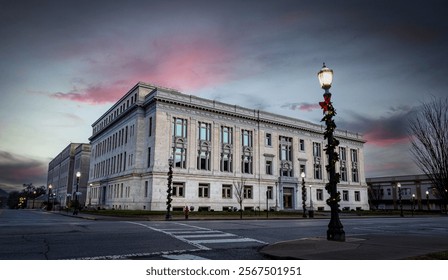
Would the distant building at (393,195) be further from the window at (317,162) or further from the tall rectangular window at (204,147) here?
the tall rectangular window at (204,147)

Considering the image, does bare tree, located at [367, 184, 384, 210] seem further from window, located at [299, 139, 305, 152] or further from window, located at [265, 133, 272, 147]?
window, located at [265, 133, 272, 147]

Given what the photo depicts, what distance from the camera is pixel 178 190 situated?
47.3 meters

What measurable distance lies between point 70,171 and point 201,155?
233ft

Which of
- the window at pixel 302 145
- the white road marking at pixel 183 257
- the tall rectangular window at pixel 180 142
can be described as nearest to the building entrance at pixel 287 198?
the window at pixel 302 145

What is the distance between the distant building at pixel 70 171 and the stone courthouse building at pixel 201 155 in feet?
90.9

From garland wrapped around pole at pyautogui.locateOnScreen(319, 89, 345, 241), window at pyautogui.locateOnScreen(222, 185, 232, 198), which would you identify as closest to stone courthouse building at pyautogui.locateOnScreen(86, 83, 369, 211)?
window at pyautogui.locateOnScreen(222, 185, 232, 198)

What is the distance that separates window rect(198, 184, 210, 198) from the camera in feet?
163

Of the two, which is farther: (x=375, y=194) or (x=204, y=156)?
(x=375, y=194)

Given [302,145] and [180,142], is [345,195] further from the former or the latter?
[180,142]

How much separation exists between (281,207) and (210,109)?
66.2 feet

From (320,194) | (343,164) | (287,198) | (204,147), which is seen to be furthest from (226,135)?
(343,164)

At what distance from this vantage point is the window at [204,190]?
49.5 meters
